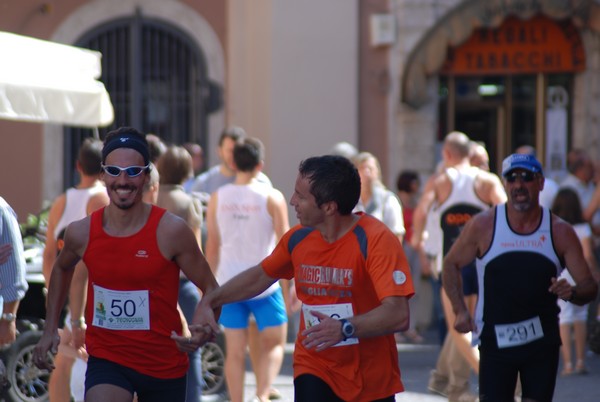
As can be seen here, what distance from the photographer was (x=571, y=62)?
1645 centimetres

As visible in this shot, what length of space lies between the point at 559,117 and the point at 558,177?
2.70 feet

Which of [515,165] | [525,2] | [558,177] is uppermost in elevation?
[525,2]

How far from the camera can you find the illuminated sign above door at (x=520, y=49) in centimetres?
1638

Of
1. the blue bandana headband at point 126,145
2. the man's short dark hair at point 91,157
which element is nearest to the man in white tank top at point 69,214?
the man's short dark hair at point 91,157

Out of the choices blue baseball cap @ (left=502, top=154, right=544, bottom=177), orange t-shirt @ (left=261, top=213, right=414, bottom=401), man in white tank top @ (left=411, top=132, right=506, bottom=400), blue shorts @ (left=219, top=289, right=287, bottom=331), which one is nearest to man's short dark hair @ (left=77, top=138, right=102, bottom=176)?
blue shorts @ (left=219, top=289, right=287, bottom=331)

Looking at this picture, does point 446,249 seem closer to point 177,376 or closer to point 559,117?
point 177,376

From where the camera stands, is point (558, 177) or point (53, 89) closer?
point (53, 89)

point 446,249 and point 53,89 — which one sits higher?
point 53,89

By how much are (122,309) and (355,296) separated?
39.2 inches

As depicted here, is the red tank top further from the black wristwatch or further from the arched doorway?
the arched doorway

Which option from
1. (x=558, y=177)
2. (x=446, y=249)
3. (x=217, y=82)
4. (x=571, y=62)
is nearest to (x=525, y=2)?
(x=571, y=62)

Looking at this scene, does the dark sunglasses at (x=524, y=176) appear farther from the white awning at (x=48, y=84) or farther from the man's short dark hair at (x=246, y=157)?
the white awning at (x=48, y=84)

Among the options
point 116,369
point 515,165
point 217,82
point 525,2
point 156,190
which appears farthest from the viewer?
point 217,82

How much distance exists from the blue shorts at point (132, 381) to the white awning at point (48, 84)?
3.94 meters
